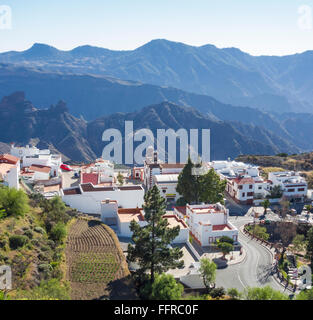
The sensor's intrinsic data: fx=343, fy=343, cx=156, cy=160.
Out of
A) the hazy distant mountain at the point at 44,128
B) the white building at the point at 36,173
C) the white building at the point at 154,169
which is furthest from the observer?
the hazy distant mountain at the point at 44,128

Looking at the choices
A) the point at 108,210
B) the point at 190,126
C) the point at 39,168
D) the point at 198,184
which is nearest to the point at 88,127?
the point at 190,126

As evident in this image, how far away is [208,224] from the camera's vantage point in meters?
32.1

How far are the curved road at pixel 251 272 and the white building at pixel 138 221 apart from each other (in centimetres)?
510

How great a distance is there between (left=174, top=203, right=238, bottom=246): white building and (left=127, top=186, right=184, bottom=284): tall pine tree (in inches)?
379

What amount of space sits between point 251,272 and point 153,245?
10.4 m

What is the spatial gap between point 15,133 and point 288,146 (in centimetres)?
14282

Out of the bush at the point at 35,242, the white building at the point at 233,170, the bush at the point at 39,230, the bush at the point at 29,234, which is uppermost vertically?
the white building at the point at 233,170

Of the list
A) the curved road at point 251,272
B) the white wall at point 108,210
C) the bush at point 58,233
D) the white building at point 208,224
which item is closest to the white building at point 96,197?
the white wall at point 108,210

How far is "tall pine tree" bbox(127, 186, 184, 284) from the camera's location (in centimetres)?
2222

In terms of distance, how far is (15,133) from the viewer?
15650 centimetres

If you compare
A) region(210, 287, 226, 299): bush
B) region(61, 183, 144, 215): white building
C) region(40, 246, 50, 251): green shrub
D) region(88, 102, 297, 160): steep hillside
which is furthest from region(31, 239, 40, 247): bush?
region(88, 102, 297, 160): steep hillside

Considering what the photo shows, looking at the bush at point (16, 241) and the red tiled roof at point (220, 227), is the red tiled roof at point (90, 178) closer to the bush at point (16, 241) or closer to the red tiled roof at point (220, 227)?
the red tiled roof at point (220, 227)

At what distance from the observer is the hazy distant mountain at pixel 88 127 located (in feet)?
494
